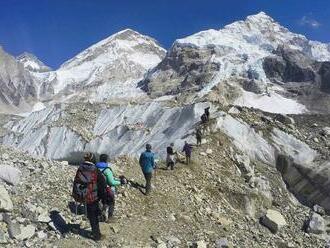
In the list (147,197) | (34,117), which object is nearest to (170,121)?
(147,197)

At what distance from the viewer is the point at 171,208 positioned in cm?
2119

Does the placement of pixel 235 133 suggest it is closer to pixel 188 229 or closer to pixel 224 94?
pixel 188 229

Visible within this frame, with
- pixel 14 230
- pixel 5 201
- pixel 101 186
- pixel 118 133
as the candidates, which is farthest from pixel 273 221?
pixel 118 133

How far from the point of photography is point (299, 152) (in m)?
34.4

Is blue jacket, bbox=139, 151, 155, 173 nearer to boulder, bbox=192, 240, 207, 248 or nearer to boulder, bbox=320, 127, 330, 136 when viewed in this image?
boulder, bbox=192, 240, 207, 248

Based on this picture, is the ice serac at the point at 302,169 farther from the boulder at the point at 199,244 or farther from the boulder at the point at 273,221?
the boulder at the point at 199,244

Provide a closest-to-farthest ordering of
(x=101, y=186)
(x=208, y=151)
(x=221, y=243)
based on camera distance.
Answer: (x=101, y=186)
(x=221, y=243)
(x=208, y=151)

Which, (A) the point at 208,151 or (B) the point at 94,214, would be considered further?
(A) the point at 208,151

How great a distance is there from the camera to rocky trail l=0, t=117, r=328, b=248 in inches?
675

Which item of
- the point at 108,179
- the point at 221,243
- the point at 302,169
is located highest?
the point at 302,169

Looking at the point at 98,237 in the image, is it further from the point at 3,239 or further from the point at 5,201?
the point at 5,201

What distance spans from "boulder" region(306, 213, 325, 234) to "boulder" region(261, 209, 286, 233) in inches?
56.2

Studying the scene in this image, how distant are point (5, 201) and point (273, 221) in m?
11.2

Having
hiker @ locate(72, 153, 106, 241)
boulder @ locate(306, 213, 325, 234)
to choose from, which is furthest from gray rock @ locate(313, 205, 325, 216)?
hiker @ locate(72, 153, 106, 241)
